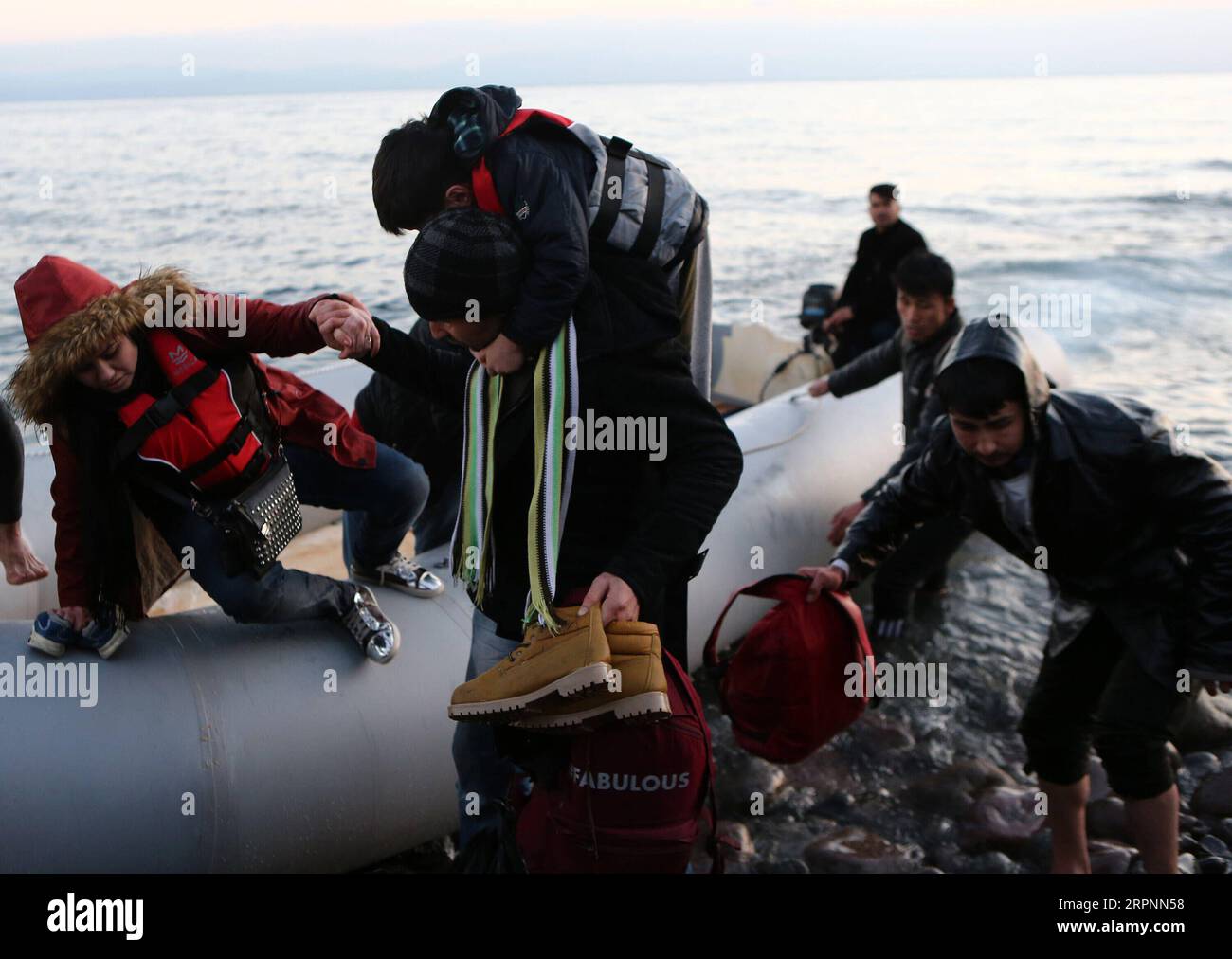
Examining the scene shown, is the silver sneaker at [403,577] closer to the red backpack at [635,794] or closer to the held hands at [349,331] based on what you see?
the held hands at [349,331]

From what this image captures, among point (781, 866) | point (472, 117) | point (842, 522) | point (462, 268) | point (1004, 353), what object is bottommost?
point (781, 866)

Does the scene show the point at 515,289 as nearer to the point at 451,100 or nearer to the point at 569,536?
the point at 569,536

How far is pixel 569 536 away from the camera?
1900 millimetres

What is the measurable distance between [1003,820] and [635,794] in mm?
1735

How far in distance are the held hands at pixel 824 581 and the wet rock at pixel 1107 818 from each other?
1.22m

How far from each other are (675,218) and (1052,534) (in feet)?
3.21

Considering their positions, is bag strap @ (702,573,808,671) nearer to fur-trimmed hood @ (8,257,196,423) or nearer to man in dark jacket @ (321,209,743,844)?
man in dark jacket @ (321,209,743,844)

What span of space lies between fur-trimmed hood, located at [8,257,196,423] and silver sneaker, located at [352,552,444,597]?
→ 90 cm

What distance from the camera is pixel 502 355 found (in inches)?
72.1

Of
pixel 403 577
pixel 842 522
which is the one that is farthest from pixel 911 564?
pixel 403 577

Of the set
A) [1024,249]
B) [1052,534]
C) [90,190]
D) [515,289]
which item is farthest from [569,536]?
[90,190]

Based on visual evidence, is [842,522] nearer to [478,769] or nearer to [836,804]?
[836,804]
